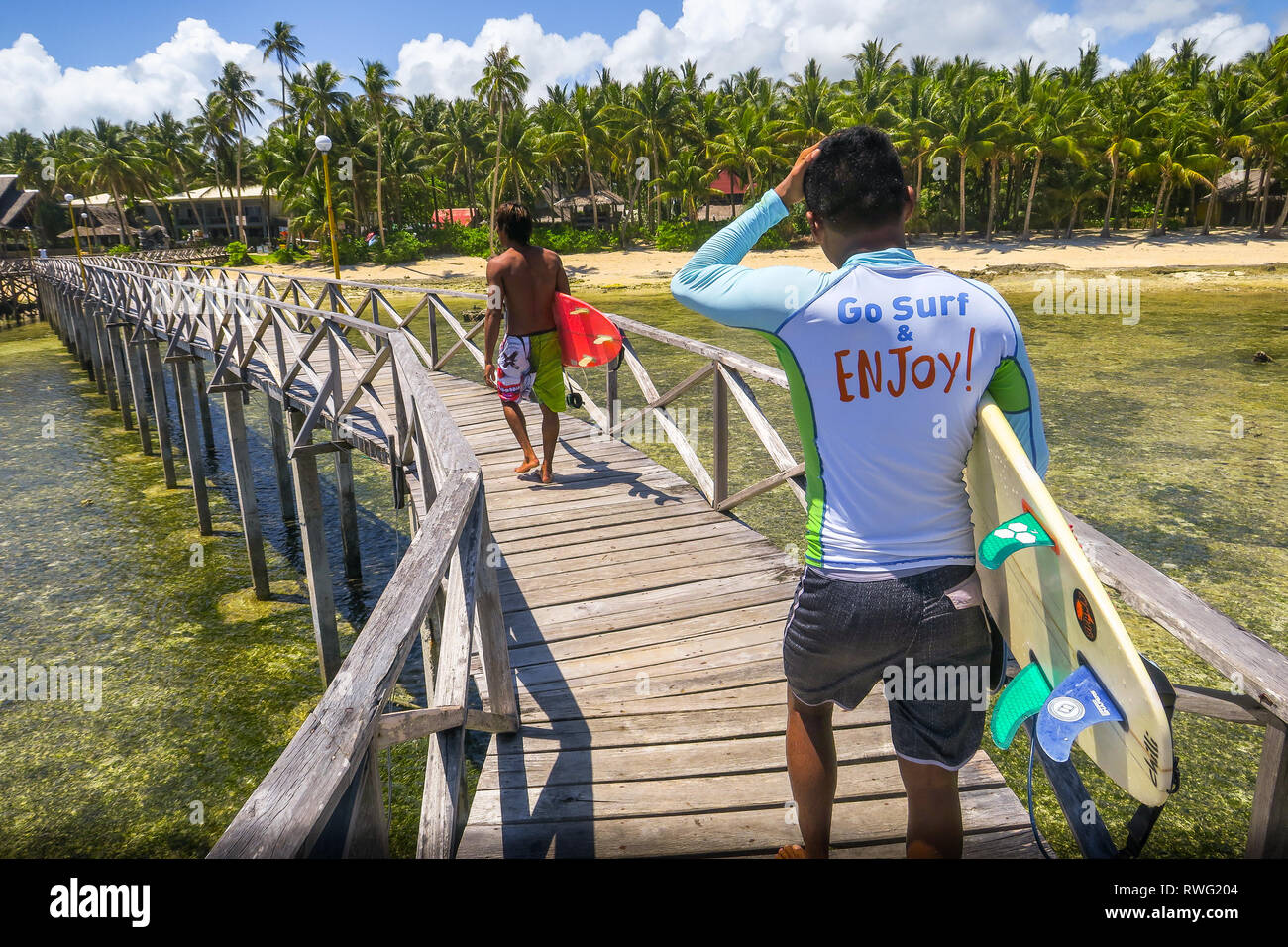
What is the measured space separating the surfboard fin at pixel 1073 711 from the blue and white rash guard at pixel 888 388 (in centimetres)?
33

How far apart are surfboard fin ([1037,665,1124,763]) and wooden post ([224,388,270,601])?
10.3 meters

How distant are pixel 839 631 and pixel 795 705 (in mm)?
A: 330

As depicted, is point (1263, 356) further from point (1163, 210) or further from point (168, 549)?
point (1163, 210)

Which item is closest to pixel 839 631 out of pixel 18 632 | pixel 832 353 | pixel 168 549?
pixel 832 353

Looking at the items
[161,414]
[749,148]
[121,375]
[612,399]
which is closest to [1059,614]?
[612,399]

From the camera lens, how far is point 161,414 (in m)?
14.7

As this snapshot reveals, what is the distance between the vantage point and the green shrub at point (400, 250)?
42375mm

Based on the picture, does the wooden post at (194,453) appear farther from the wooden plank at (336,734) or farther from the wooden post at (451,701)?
the wooden plank at (336,734)

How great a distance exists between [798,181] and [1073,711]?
1256 mm

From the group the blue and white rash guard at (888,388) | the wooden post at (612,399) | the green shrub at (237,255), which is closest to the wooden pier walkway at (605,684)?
the wooden post at (612,399)

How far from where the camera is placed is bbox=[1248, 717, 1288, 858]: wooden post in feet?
5.97

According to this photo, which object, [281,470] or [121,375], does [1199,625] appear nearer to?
[281,470]

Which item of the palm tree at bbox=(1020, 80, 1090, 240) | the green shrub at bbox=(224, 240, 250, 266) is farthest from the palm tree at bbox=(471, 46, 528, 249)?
the palm tree at bbox=(1020, 80, 1090, 240)

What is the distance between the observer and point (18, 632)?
30.8 ft
